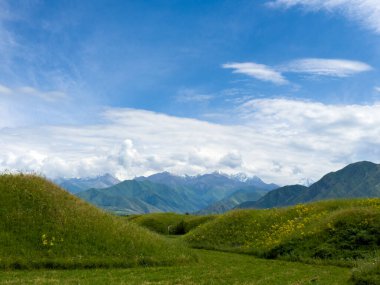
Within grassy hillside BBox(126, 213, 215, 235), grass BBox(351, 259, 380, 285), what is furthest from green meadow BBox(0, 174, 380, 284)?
grassy hillside BBox(126, 213, 215, 235)

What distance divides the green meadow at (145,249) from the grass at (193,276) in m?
0.07

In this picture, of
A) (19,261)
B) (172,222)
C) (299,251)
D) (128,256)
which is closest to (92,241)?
(128,256)

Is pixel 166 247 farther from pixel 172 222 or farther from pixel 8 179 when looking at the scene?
pixel 172 222

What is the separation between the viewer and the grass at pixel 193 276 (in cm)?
2741

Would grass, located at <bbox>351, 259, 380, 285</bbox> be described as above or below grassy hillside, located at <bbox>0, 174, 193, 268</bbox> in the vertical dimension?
below

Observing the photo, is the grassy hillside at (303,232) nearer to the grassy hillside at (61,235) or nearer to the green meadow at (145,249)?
the green meadow at (145,249)

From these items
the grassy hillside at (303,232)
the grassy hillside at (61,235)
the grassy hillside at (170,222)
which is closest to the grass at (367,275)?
the grassy hillside at (303,232)

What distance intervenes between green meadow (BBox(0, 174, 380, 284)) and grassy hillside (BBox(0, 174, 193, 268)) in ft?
0.28

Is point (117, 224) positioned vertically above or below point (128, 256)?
above

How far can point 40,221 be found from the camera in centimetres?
4012

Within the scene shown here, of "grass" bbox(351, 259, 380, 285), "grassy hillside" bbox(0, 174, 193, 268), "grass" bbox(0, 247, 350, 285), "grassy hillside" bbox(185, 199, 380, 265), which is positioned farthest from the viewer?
"grassy hillside" bbox(185, 199, 380, 265)

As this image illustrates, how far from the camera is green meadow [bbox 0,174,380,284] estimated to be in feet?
96.6

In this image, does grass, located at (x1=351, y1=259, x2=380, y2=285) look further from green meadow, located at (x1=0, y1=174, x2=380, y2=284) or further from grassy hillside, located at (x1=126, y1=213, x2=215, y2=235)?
grassy hillside, located at (x1=126, y1=213, x2=215, y2=235)

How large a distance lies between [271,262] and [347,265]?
302 inches
